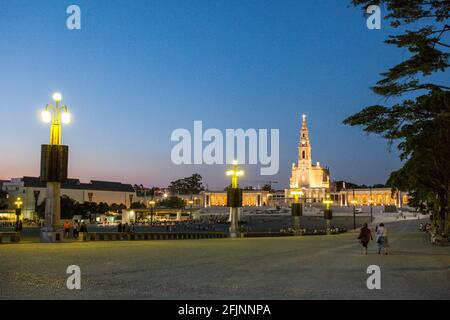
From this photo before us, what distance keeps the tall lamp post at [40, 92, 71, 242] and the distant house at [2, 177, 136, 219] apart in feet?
250

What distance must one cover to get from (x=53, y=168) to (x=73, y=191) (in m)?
122

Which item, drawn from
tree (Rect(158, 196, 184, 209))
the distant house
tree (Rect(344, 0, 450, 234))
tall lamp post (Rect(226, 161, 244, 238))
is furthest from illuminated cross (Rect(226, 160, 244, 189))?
tree (Rect(158, 196, 184, 209))

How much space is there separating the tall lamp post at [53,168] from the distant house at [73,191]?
76056 millimetres

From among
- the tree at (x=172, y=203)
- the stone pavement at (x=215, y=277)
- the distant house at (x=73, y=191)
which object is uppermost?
the distant house at (x=73, y=191)

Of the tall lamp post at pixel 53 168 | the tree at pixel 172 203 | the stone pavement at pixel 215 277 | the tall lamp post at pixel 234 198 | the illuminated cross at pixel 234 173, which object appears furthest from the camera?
the tree at pixel 172 203

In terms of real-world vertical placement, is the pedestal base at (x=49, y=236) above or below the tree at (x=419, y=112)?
below

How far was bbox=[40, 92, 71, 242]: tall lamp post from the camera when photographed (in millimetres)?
27828

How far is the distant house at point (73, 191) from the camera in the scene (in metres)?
127

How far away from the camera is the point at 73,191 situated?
145 meters

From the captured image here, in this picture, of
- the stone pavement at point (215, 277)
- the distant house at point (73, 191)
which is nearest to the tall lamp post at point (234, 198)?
the stone pavement at point (215, 277)

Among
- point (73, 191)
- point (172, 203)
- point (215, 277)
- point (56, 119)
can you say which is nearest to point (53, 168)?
point (56, 119)

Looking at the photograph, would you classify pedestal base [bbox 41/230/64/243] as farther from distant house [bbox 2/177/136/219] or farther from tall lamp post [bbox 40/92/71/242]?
distant house [bbox 2/177/136/219]

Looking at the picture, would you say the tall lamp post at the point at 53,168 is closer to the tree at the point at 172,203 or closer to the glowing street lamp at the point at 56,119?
the glowing street lamp at the point at 56,119
